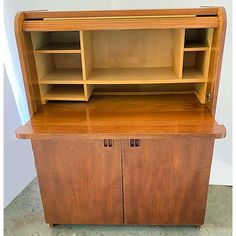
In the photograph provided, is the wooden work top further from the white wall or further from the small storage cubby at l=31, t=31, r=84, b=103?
the white wall

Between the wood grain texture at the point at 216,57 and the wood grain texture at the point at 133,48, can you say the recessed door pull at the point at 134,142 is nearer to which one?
the wood grain texture at the point at 216,57

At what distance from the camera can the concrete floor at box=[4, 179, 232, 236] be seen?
1579 mm

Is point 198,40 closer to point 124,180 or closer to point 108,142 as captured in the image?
point 108,142

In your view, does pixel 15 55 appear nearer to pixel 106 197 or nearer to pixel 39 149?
pixel 39 149

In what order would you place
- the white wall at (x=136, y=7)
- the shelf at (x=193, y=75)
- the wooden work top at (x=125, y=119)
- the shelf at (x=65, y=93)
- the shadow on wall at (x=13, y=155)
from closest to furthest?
the wooden work top at (x=125, y=119) < the shelf at (x=193, y=75) < the shelf at (x=65, y=93) < the white wall at (x=136, y=7) < the shadow on wall at (x=13, y=155)

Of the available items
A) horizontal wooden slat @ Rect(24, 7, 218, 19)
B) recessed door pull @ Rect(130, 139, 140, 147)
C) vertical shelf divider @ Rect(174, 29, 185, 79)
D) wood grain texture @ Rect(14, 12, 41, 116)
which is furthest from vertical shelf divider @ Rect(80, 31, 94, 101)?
vertical shelf divider @ Rect(174, 29, 185, 79)

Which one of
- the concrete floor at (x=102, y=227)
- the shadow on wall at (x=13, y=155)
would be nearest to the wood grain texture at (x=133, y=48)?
the shadow on wall at (x=13, y=155)

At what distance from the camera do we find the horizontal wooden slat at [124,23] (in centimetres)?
119

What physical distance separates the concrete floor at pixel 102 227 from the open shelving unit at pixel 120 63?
806 mm

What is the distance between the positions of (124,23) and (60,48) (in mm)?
421

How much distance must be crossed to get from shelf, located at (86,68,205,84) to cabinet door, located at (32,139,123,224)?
352 mm

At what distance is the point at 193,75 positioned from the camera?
4.72ft

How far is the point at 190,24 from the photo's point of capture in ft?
3.91

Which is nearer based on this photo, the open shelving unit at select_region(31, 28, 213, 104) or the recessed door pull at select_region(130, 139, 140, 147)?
the recessed door pull at select_region(130, 139, 140, 147)
